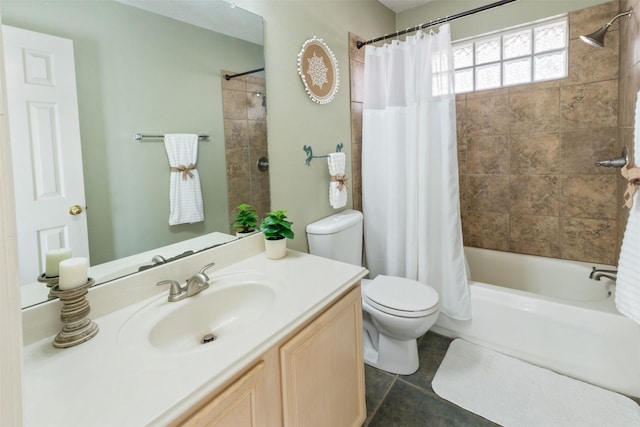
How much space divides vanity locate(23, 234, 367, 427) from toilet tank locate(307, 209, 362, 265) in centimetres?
38

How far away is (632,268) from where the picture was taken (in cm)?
119

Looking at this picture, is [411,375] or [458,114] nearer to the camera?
[411,375]

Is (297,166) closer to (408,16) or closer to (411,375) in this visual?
(411,375)

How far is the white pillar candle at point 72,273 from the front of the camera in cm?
85

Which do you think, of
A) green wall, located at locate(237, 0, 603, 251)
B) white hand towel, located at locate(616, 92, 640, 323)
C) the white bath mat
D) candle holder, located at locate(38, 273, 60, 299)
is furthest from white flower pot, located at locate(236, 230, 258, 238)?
white hand towel, located at locate(616, 92, 640, 323)

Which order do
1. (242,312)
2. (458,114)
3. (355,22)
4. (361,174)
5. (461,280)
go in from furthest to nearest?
(458,114) < (361,174) < (355,22) < (461,280) < (242,312)

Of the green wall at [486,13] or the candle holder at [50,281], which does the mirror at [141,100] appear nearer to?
the candle holder at [50,281]

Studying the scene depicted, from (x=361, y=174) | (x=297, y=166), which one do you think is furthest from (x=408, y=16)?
(x=297, y=166)

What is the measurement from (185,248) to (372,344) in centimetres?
138

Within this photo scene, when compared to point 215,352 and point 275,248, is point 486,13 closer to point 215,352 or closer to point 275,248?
point 275,248

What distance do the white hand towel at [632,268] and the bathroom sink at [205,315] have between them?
133cm

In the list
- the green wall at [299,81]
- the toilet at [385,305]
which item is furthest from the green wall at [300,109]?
the toilet at [385,305]

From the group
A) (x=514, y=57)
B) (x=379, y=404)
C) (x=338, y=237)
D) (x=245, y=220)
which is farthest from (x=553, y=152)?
(x=245, y=220)

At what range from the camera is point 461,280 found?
6.46 feet
